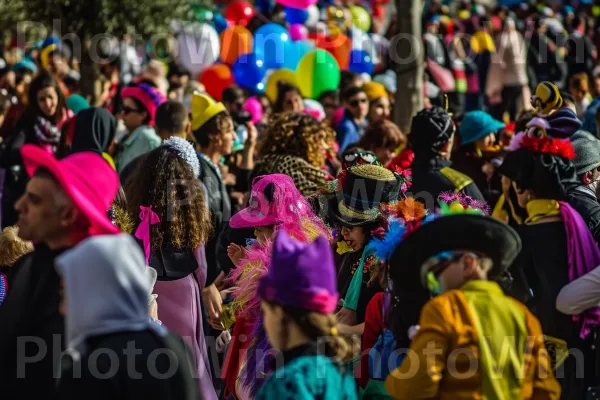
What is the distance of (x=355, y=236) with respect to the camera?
5.26m

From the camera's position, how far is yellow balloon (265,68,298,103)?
486 inches

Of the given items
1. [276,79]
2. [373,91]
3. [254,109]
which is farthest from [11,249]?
[276,79]

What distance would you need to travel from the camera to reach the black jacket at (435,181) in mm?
6809

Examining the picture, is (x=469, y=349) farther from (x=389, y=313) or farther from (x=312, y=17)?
(x=312, y=17)

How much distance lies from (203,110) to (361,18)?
1055 cm

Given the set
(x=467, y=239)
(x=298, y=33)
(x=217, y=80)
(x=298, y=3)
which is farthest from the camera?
(x=298, y=3)

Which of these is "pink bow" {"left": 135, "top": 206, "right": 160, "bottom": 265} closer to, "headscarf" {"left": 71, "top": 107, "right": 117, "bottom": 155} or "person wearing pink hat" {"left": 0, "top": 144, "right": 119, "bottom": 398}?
"headscarf" {"left": 71, "top": 107, "right": 117, "bottom": 155}

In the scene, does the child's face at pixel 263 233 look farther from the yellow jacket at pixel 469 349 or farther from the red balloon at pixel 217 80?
the red balloon at pixel 217 80

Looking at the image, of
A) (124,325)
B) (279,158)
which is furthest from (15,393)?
(279,158)

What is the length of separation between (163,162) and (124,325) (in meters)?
2.73

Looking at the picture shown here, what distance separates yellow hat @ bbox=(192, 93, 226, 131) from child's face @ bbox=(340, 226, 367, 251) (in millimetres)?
2765

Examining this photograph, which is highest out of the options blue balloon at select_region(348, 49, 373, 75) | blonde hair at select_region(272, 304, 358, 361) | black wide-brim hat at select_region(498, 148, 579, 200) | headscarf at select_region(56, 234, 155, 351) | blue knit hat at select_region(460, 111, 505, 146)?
headscarf at select_region(56, 234, 155, 351)

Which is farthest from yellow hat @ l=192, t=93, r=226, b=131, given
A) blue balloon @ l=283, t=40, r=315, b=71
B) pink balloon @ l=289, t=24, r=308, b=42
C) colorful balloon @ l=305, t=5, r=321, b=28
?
colorful balloon @ l=305, t=5, r=321, b=28

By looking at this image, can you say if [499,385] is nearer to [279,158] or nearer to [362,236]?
[362,236]
